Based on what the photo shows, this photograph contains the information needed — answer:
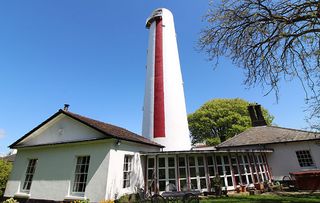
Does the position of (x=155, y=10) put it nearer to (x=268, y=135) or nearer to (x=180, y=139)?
(x=180, y=139)

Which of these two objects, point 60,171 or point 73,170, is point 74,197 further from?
point 60,171

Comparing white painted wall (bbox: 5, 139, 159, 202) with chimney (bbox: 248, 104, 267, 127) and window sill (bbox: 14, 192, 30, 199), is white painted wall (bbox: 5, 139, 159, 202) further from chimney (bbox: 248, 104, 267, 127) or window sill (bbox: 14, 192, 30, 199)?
chimney (bbox: 248, 104, 267, 127)

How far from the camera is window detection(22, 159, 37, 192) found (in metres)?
11.6

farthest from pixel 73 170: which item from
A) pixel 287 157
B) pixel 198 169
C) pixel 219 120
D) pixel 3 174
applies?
pixel 219 120

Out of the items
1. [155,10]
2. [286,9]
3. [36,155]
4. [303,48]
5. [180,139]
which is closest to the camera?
[286,9]

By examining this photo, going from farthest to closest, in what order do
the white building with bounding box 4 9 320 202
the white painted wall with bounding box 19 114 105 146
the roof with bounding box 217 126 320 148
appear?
the roof with bounding box 217 126 320 148 < the white painted wall with bounding box 19 114 105 146 < the white building with bounding box 4 9 320 202

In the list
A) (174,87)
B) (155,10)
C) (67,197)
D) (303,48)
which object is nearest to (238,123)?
(174,87)

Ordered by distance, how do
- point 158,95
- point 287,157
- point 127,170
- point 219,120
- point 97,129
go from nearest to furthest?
point 97,129 < point 127,170 < point 287,157 < point 158,95 < point 219,120

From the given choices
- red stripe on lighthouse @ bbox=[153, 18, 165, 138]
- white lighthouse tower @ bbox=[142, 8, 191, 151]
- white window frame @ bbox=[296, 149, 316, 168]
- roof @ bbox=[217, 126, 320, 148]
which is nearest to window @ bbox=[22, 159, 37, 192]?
white lighthouse tower @ bbox=[142, 8, 191, 151]

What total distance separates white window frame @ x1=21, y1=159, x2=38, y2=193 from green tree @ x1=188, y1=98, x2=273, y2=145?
2501 cm

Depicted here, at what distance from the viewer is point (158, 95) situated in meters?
16.5

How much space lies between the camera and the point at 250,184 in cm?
1297

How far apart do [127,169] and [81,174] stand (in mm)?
2474

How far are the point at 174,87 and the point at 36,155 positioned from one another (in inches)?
454
